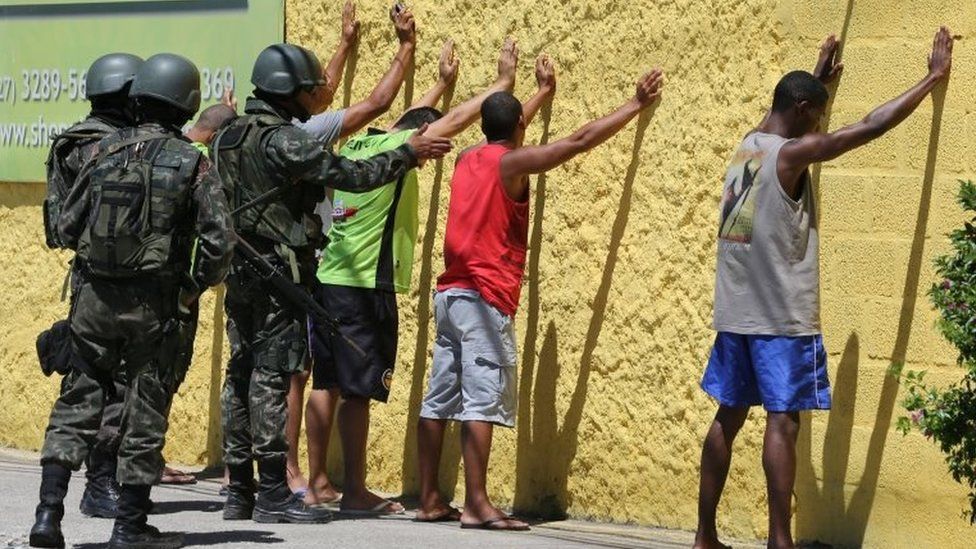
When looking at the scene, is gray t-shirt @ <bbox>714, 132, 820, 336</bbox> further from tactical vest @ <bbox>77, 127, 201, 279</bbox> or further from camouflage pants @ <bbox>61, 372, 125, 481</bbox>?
camouflage pants @ <bbox>61, 372, 125, 481</bbox>

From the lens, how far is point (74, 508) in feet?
27.5

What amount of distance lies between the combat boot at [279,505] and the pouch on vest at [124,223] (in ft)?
3.96

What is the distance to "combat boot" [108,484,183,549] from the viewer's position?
7.08m

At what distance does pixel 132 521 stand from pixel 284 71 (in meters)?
1.91

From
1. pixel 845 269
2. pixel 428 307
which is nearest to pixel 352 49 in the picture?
pixel 428 307

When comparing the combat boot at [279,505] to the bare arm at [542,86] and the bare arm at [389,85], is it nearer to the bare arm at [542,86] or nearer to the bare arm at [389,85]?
the bare arm at [389,85]

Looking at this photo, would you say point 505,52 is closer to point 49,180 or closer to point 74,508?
point 49,180

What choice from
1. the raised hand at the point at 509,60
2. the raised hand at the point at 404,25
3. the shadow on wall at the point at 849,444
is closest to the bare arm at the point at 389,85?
the raised hand at the point at 404,25

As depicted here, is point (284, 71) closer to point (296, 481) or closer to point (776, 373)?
point (296, 481)

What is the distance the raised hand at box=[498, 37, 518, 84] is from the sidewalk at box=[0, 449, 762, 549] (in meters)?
1.90

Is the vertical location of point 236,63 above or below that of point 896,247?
above

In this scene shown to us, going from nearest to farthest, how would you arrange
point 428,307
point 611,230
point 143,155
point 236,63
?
point 143,155 → point 611,230 → point 428,307 → point 236,63

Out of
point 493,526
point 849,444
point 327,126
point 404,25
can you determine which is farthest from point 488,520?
point 404,25

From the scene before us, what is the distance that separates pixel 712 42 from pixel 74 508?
10.7 ft
